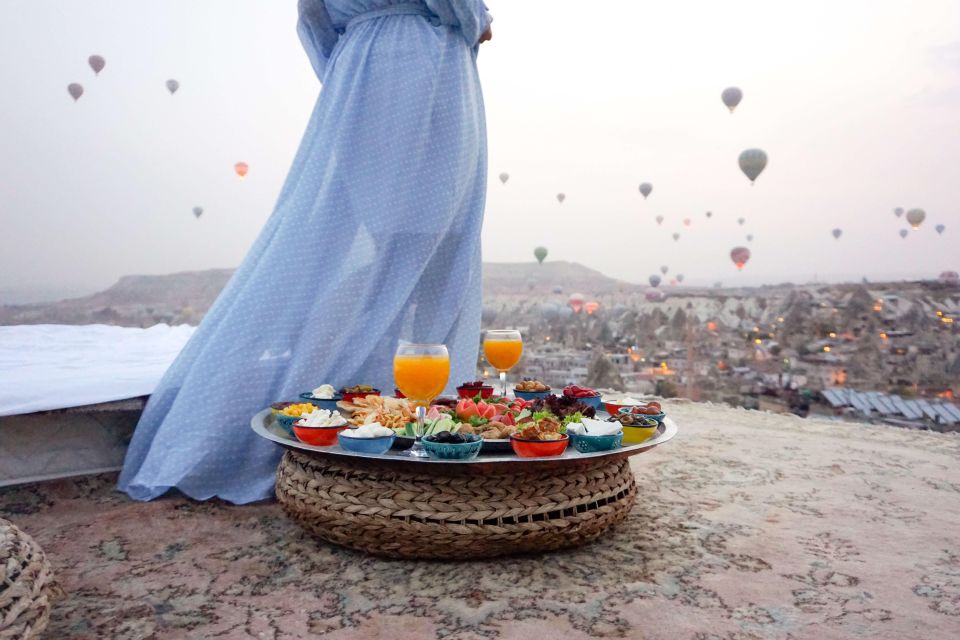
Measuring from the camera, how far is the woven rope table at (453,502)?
1258 millimetres

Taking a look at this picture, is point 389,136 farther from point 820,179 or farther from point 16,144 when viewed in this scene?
point 820,179

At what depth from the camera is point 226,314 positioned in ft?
6.41

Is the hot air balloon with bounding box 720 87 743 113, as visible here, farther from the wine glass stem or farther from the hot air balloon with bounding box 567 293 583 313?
the wine glass stem

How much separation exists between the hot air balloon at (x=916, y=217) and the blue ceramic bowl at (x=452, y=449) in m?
11.6

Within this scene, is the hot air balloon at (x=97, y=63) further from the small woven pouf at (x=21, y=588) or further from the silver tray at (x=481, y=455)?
the small woven pouf at (x=21, y=588)

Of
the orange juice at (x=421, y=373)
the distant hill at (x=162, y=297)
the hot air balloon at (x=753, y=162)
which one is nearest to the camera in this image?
the orange juice at (x=421, y=373)

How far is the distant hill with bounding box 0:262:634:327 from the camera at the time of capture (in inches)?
169

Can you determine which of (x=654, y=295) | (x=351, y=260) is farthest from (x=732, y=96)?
(x=351, y=260)

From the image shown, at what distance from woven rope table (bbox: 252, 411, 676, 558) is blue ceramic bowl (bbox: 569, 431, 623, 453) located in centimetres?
2

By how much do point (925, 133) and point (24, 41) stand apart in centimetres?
977

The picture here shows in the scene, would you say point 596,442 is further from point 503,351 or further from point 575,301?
point 575,301

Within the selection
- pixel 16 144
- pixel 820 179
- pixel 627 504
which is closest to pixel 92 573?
pixel 627 504

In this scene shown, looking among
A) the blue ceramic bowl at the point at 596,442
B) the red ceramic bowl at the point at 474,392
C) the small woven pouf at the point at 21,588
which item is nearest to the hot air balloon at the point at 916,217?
the red ceramic bowl at the point at 474,392

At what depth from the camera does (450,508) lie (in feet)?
4.13
